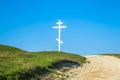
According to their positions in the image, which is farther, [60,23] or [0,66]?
[60,23]

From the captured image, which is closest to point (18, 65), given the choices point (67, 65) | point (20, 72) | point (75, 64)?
point (20, 72)

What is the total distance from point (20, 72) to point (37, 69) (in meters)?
3.83

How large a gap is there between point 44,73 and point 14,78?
19.8ft

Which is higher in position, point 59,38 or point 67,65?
point 59,38

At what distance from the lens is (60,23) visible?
2940 inches

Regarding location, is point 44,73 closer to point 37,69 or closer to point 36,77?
point 37,69

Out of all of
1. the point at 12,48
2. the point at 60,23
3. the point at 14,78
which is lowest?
the point at 14,78

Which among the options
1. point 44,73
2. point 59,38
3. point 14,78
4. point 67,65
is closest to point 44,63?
point 44,73

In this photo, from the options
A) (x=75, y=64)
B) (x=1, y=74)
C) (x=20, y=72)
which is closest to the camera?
(x=1, y=74)

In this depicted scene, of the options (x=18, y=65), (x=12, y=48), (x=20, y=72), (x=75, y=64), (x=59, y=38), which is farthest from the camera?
(x=59, y=38)

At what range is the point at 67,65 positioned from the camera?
4144 cm

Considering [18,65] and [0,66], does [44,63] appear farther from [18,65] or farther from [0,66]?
[0,66]

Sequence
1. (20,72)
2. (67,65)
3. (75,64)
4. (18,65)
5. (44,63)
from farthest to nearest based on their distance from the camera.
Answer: (75,64) → (67,65) → (44,63) → (18,65) → (20,72)

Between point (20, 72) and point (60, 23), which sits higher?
Result: point (60, 23)
